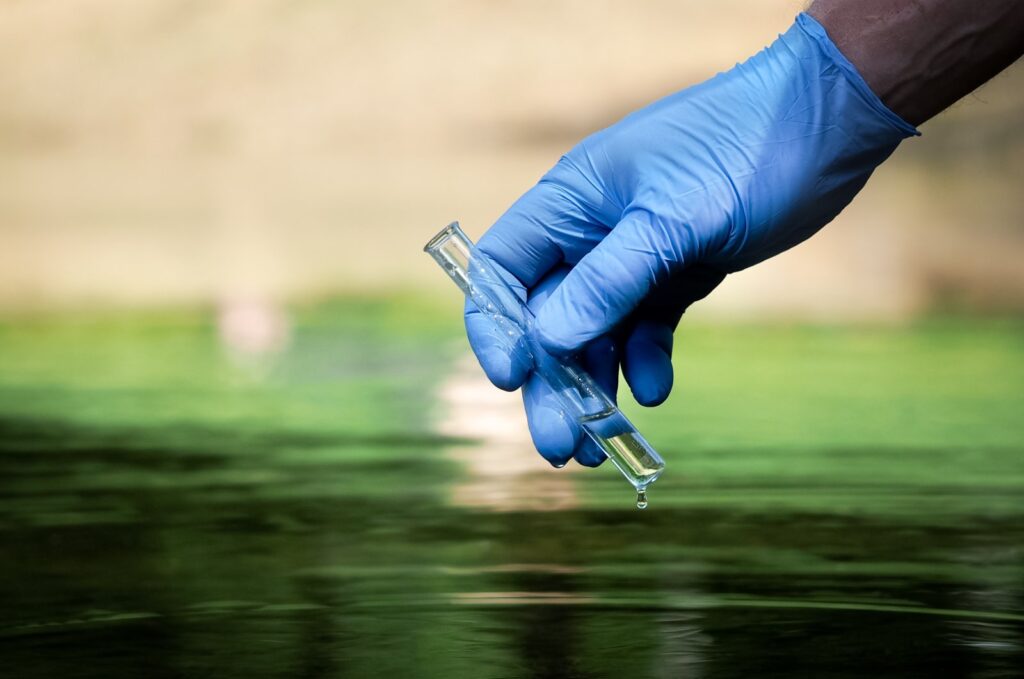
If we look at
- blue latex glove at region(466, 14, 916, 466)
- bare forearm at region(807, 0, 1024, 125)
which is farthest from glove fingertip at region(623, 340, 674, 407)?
bare forearm at region(807, 0, 1024, 125)

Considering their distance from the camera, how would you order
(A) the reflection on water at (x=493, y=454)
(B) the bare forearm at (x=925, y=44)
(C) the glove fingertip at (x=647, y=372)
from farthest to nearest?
(A) the reflection on water at (x=493, y=454), (C) the glove fingertip at (x=647, y=372), (B) the bare forearm at (x=925, y=44)

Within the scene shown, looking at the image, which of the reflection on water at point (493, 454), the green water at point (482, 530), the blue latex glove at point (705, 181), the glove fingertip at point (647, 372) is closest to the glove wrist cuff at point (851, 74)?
the blue latex glove at point (705, 181)

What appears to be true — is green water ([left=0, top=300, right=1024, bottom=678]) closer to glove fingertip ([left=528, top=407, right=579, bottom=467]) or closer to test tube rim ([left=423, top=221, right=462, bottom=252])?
glove fingertip ([left=528, top=407, right=579, bottom=467])

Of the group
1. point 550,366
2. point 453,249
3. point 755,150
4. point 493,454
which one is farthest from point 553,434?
point 493,454

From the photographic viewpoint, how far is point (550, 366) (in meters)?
1.31

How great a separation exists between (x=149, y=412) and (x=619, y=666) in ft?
5.05

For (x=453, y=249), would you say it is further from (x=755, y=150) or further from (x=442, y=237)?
(x=755, y=150)

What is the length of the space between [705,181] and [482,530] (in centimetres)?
64

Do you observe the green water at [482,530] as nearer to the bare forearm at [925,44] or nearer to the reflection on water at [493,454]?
the reflection on water at [493,454]

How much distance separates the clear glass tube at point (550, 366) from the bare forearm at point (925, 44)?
0.34 metres

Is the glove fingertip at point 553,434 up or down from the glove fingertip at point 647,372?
down

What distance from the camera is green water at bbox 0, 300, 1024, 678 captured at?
4.23ft

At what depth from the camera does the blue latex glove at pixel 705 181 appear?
4.13 ft

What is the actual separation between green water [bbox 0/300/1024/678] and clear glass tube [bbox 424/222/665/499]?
158mm
